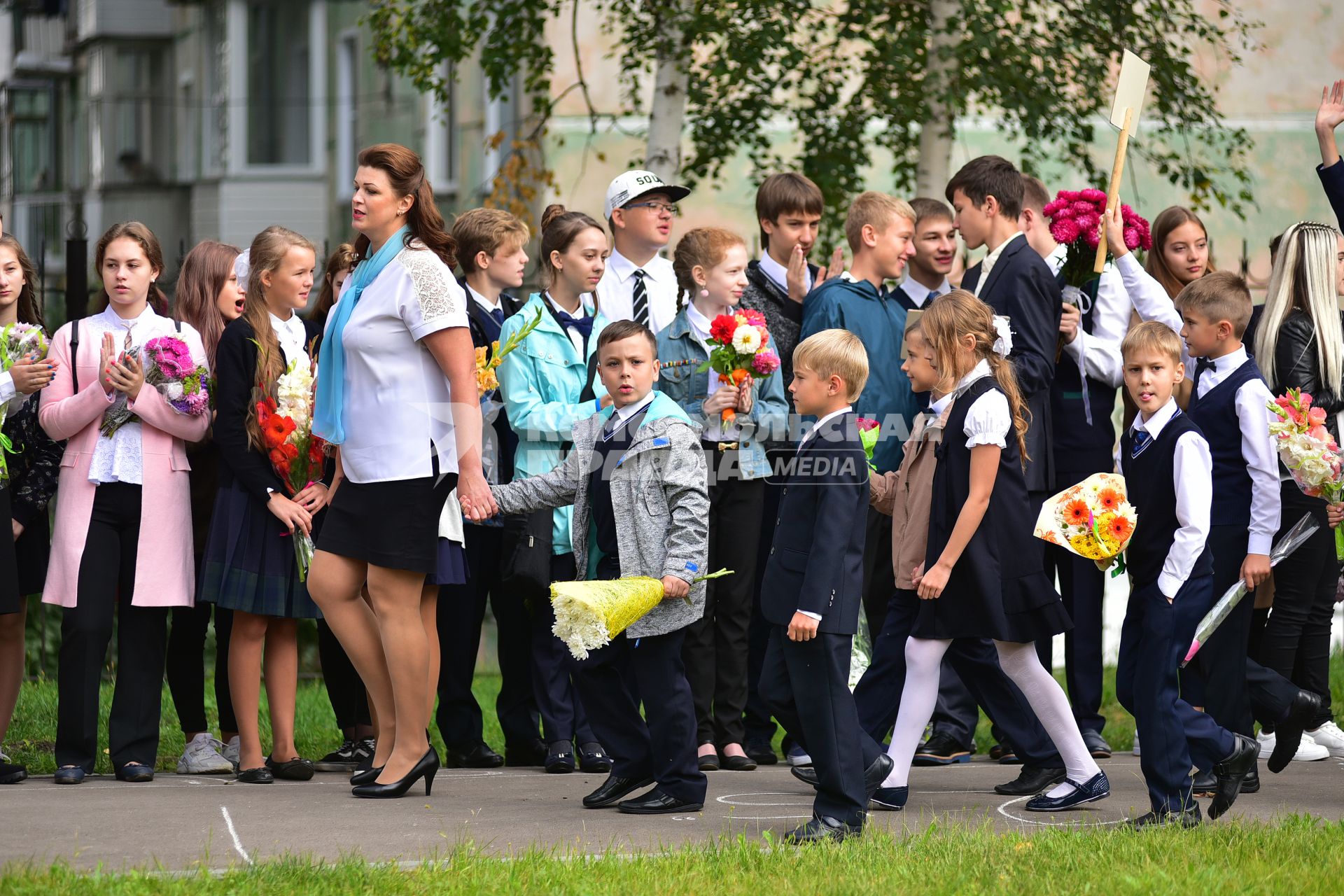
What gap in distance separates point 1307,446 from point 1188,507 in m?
0.74

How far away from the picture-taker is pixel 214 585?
6430 millimetres

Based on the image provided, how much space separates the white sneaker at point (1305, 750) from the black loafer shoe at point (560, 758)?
3.15 metres

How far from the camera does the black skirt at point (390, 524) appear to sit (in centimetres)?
577

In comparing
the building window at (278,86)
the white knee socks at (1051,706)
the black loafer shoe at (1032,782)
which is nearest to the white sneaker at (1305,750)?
the black loafer shoe at (1032,782)

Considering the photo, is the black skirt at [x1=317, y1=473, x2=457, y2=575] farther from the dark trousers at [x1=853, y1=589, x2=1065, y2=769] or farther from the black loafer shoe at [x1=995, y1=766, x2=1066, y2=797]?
the black loafer shoe at [x1=995, y1=766, x2=1066, y2=797]

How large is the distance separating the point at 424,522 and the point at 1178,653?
2.73 meters

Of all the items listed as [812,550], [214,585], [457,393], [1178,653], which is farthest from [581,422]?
[1178,653]

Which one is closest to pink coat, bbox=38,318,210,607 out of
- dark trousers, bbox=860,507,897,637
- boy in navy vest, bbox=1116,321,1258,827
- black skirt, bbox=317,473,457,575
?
black skirt, bbox=317,473,457,575

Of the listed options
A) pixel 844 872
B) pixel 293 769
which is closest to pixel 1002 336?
pixel 844 872

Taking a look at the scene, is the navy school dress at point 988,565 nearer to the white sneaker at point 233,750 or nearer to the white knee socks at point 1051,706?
the white knee socks at point 1051,706

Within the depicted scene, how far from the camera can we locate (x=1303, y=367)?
6.76 m

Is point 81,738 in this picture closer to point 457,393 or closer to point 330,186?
point 457,393

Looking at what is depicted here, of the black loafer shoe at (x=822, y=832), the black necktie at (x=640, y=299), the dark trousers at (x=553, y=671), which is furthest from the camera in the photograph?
the black necktie at (x=640, y=299)

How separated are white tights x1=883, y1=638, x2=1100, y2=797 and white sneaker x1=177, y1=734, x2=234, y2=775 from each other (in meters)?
2.77
